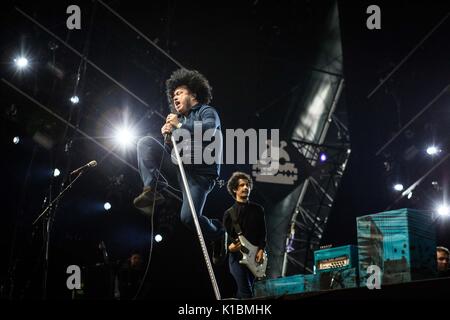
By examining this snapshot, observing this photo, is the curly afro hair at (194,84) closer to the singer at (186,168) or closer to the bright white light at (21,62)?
the singer at (186,168)

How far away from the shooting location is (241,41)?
8273 mm

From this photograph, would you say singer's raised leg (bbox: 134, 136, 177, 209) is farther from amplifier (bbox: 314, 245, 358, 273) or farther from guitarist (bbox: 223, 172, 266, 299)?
guitarist (bbox: 223, 172, 266, 299)

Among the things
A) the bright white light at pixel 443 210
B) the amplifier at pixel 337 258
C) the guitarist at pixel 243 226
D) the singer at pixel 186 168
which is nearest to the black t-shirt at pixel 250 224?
the guitarist at pixel 243 226

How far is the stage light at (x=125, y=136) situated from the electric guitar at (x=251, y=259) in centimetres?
305

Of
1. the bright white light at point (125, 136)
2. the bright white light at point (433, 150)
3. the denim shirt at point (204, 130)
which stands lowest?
the denim shirt at point (204, 130)

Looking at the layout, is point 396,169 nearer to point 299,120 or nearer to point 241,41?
point 299,120

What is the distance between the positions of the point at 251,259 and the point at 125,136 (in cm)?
336

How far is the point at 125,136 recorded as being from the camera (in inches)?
308

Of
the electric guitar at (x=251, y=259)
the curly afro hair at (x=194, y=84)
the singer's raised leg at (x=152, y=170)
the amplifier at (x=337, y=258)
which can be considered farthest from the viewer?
the electric guitar at (x=251, y=259)

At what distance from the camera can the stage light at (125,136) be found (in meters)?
7.79

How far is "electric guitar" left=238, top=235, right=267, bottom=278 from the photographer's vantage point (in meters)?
5.40
